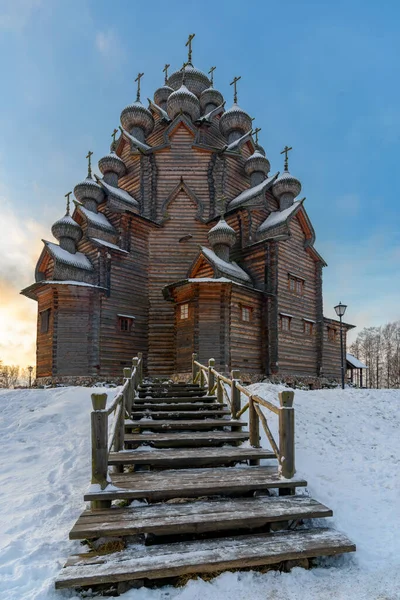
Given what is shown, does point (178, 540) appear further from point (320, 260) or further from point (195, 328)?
point (320, 260)

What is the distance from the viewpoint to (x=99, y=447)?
4594mm

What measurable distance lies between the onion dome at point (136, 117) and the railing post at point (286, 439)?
90.0 ft

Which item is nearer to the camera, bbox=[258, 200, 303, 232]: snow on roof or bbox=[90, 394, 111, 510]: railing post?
bbox=[90, 394, 111, 510]: railing post

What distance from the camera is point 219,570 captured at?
3469 millimetres

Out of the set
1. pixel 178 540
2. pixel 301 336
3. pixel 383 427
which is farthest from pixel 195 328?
pixel 178 540

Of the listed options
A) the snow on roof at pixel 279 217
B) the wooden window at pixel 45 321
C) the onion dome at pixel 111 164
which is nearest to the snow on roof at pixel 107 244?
the wooden window at pixel 45 321

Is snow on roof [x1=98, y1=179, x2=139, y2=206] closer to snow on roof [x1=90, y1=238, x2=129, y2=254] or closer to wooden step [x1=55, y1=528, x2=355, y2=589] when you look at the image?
snow on roof [x1=90, y1=238, x2=129, y2=254]

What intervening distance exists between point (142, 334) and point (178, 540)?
17555 millimetres

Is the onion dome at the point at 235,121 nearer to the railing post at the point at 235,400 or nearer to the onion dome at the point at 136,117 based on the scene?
the onion dome at the point at 136,117

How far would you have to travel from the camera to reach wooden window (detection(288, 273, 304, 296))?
2209cm

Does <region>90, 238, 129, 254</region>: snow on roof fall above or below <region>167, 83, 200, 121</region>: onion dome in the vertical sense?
below

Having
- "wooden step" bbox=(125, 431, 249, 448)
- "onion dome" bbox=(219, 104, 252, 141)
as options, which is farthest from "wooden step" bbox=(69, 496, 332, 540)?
"onion dome" bbox=(219, 104, 252, 141)

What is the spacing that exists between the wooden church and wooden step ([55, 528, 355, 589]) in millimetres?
13995

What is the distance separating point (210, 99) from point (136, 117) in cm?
734
